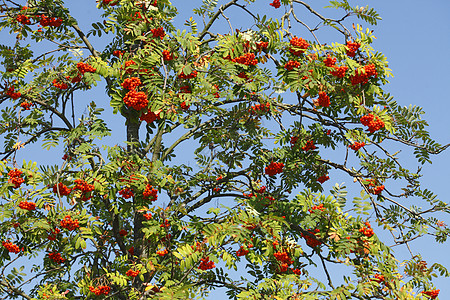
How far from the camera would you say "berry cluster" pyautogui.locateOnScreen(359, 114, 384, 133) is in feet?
25.4

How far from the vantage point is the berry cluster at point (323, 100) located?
765 cm

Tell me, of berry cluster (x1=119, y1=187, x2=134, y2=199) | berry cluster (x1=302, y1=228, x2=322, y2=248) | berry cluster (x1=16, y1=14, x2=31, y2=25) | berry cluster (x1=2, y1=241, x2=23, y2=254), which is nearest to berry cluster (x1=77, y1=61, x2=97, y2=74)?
berry cluster (x1=16, y1=14, x2=31, y2=25)

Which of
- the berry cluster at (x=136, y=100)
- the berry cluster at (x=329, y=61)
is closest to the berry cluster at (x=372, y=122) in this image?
the berry cluster at (x=329, y=61)

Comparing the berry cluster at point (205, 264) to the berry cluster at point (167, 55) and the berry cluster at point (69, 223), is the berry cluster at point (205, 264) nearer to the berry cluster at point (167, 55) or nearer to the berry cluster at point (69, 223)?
the berry cluster at point (69, 223)

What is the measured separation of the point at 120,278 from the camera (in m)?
7.21

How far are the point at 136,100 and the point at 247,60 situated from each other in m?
1.72

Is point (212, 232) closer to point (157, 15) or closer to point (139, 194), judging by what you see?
point (139, 194)

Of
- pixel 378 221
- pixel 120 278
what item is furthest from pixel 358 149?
pixel 120 278

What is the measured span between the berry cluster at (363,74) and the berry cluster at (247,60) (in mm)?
1495

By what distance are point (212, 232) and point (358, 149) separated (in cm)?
266

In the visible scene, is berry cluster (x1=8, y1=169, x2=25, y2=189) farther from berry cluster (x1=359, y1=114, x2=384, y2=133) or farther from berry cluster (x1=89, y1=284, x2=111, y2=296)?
berry cluster (x1=359, y1=114, x2=384, y2=133)

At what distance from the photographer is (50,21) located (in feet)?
30.6

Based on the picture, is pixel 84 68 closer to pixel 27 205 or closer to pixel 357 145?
pixel 27 205

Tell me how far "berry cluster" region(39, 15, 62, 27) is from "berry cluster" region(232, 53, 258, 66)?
12.2 feet
